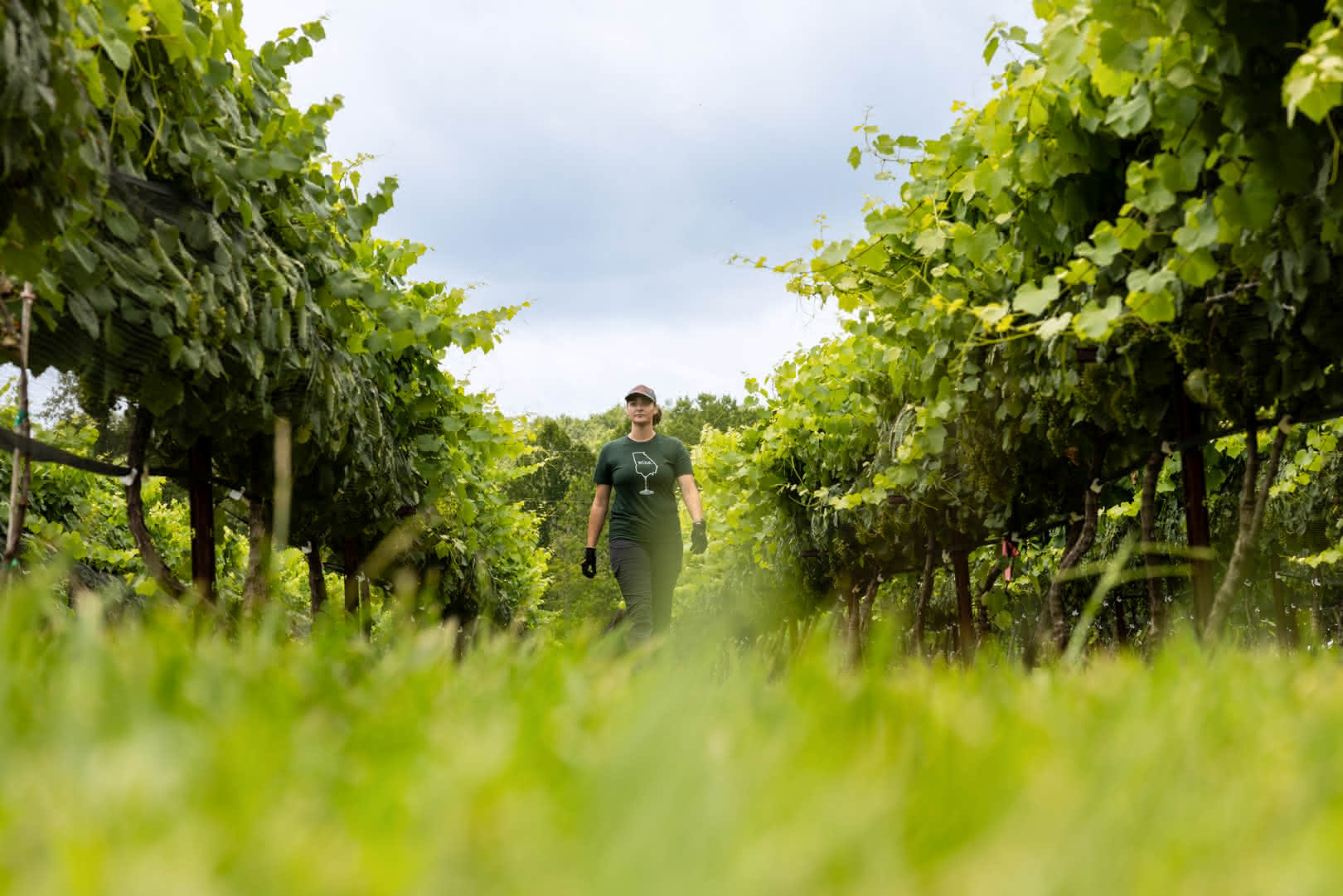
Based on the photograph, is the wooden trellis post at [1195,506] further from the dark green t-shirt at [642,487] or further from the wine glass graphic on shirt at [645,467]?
the wine glass graphic on shirt at [645,467]

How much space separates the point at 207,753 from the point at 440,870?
33 cm

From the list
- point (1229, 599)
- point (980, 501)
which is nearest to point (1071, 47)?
point (1229, 599)

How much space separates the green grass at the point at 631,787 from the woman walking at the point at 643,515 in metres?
5.67

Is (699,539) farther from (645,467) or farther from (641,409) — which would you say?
(641,409)

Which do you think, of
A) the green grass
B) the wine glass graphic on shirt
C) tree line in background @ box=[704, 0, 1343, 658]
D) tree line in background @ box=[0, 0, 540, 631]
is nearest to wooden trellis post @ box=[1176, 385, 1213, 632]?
tree line in background @ box=[704, 0, 1343, 658]

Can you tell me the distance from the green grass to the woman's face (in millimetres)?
6014

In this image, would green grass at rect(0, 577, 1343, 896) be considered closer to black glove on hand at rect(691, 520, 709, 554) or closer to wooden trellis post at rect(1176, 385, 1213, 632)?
wooden trellis post at rect(1176, 385, 1213, 632)

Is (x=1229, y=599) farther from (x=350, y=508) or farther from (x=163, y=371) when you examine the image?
(x=350, y=508)

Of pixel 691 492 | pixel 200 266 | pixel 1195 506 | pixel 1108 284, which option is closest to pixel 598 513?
pixel 691 492

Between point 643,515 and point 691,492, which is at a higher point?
point 691,492

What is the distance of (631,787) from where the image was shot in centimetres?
66

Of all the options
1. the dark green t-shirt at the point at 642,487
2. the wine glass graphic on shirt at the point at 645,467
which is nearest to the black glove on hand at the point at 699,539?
the dark green t-shirt at the point at 642,487

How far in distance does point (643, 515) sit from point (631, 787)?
6.35m

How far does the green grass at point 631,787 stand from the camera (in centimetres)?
53
